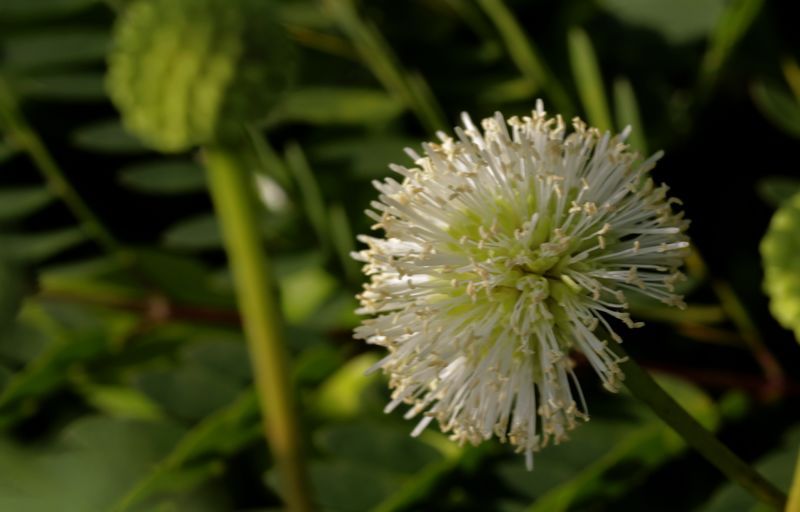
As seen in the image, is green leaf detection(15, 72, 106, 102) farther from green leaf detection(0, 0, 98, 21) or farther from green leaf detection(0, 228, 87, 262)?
green leaf detection(0, 228, 87, 262)

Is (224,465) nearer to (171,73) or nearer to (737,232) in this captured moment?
(171,73)

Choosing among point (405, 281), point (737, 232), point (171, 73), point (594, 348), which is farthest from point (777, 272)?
point (171, 73)

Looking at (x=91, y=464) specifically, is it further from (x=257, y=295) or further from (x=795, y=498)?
(x=795, y=498)

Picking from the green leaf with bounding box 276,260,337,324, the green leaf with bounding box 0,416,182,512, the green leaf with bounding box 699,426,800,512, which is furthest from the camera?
the green leaf with bounding box 276,260,337,324

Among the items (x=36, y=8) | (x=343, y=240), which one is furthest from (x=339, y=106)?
(x=36, y=8)

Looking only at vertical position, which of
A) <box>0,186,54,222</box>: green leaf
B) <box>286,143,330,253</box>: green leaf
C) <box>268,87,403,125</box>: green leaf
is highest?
<box>0,186,54,222</box>: green leaf

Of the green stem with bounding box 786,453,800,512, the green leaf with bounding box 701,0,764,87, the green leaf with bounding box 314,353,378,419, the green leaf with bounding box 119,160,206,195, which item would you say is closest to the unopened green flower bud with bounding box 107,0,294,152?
the green leaf with bounding box 119,160,206,195
